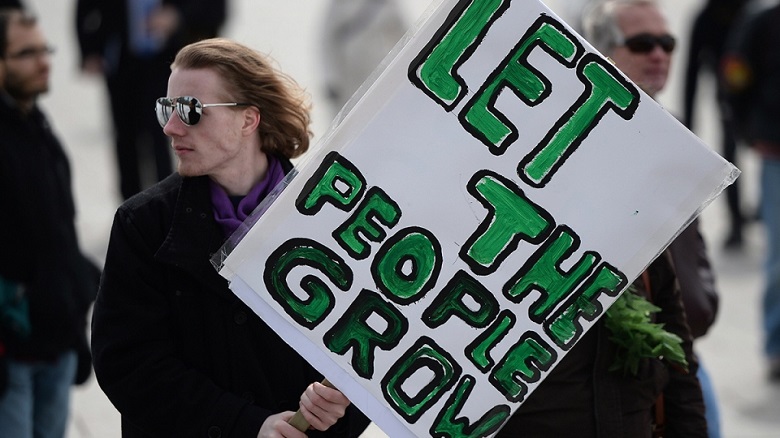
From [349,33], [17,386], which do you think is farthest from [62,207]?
[349,33]

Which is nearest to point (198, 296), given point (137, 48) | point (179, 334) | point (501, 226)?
point (179, 334)

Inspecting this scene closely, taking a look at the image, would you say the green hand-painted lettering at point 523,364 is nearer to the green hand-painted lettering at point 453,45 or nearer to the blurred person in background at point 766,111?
the green hand-painted lettering at point 453,45

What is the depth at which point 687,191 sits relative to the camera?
2832 mm

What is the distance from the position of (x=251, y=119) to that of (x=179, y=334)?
1.71 feet

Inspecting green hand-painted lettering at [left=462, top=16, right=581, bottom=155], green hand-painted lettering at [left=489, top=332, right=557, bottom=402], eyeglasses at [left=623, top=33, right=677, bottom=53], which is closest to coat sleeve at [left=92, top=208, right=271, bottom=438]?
green hand-painted lettering at [left=489, top=332, right=557, bottom=402]

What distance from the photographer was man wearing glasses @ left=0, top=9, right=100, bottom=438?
13.6 ft

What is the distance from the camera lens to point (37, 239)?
418cm

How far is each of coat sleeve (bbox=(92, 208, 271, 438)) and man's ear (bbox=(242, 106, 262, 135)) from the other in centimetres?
31

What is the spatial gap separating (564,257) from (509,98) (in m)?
0.36

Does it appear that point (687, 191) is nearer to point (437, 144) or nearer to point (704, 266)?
point (437, 144)

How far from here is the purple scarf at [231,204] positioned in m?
3.08

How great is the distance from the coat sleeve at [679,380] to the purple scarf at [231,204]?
1024 mm

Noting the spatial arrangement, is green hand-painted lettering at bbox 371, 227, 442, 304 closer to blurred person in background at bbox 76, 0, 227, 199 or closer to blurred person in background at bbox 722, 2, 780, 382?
blurred person in background at bbox 722, 2, 780, 382

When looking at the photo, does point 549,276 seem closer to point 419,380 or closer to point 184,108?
point 419,380
